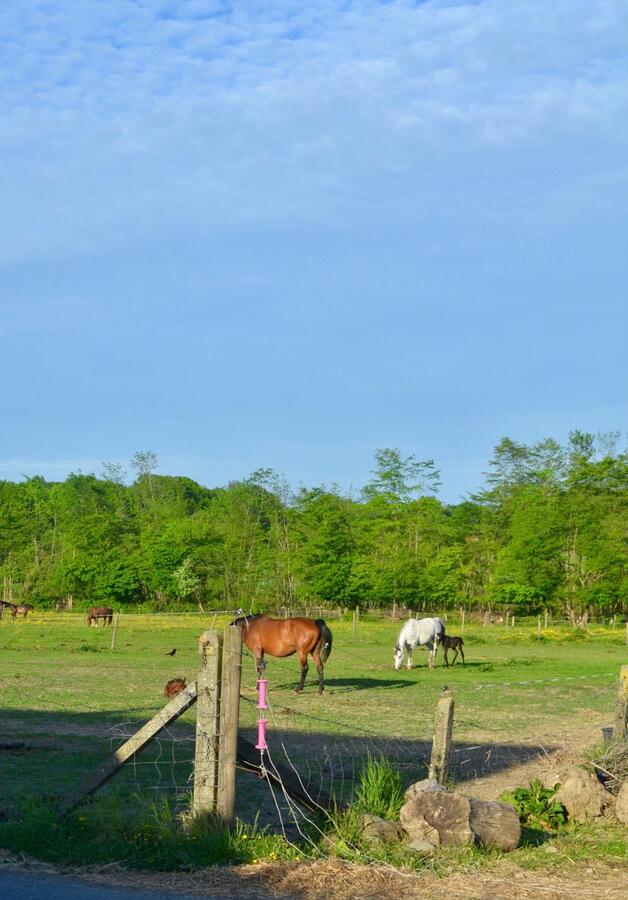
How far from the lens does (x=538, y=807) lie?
31.0ft

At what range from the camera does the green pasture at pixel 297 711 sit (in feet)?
37.6

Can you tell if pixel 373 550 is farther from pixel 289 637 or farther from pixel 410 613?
pixel 289 637

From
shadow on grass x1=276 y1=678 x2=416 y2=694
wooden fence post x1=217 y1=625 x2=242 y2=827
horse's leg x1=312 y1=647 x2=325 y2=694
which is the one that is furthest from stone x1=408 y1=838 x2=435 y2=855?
shadow on grass x1=276 y1=678 x2=416 y2=694

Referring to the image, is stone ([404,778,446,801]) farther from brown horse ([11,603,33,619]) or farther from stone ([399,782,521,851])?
brown horse ([11,603,33,619])

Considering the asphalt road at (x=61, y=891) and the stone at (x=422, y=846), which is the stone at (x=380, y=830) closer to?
the stone at (x=422, y=846)

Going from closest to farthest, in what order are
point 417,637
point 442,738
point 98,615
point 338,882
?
point 338,882 → point 442,738 → point 417,637 → point 98,615

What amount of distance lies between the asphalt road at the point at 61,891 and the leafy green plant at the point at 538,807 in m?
3.53

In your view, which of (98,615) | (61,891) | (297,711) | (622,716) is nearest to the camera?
(61,891)

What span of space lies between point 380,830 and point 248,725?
7.72 metres

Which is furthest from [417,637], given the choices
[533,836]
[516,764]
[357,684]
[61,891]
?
[61,891]

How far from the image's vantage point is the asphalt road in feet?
22.8

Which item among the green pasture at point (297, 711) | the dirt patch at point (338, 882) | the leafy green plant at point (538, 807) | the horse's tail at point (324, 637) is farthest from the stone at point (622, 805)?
the horse's tail at point (324, 637)

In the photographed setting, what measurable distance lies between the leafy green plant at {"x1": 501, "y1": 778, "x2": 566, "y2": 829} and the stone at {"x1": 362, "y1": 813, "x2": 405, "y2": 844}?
152 centimetres

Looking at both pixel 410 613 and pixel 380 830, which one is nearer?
pixel 380 830
